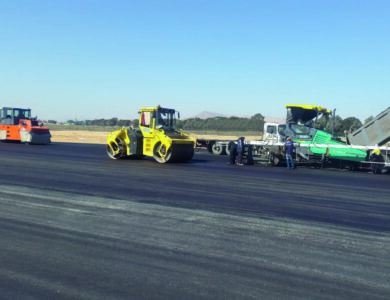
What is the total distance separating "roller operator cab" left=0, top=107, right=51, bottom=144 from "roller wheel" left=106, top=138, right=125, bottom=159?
1383 cm

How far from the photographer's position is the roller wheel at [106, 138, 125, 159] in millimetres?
22625

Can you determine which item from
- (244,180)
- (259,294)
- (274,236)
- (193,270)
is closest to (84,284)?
(193,270)

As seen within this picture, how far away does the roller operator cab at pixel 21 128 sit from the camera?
3491 centimetres

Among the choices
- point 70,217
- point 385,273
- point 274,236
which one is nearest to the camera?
point 385,273

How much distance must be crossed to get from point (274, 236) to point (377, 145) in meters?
15.0

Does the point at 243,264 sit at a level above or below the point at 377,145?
below

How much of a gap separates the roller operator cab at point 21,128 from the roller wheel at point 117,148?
45.4 ft

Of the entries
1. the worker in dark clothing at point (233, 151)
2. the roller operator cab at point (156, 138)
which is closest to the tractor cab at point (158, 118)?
the roller operator cab at point (156, 138)

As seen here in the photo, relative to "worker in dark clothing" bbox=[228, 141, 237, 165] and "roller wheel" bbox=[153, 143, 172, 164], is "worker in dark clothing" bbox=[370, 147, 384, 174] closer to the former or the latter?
"worker in dark clothing" bbox=[228, 141, 237, 165]

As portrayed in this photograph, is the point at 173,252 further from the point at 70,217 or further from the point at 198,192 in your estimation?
the point at 198,192

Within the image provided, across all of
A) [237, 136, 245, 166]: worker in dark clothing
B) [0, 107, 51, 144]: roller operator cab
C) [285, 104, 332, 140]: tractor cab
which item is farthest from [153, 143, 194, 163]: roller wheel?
[0, 107, 51, 144]: roller operator cab

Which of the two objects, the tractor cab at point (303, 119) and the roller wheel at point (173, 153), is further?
the tractor cab at point (303, 119)

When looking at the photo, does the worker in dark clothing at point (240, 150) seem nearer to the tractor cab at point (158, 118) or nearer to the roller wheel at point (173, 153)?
the roller wheel at point (173, 153)

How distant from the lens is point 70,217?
8.52m
